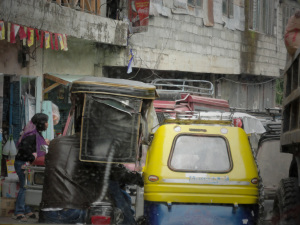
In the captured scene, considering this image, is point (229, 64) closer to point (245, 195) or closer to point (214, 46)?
point (214, 46)

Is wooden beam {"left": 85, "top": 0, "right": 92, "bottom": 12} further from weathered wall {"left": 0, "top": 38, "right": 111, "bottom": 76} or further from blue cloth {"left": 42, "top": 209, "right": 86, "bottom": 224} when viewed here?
blue cloth {"left": 42, "top": 209, "right": 86, "bottom": 224}

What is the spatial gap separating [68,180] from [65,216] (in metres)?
0.32

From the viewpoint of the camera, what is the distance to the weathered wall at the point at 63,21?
14673 mm

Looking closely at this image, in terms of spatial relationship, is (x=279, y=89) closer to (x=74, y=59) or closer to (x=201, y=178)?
(x=74, y=59)

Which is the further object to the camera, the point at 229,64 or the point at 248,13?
the point at 248,13

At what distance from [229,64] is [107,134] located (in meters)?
19.6

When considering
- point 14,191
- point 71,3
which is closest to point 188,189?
point 14,191

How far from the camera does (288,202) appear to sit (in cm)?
624

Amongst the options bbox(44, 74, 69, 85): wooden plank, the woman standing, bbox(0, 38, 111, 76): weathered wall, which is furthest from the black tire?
bbox(44, 74, 69, 85): wooden plank

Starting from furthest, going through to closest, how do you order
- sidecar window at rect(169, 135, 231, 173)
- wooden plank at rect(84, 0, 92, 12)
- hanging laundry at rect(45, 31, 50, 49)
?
wooden plank at rect(84, 0, 92, 12)
hanging laundry at rect(45, 31, 50, 49)
sidecar window at rect(169, 135, 231, 173)

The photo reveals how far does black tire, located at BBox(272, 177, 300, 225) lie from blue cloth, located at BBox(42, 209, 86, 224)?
1784 millimetres

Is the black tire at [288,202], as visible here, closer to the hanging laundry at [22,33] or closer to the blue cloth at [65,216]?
the blue cloth at [65,216]

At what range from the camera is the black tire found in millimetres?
6066

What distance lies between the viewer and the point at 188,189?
7434 mm
